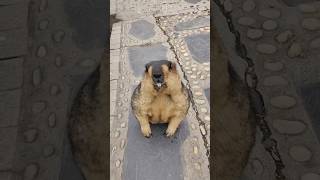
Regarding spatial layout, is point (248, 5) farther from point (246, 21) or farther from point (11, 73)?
point (11, 73)

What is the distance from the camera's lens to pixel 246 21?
6191mm

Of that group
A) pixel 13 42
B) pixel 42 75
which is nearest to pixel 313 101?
pixel 42 75

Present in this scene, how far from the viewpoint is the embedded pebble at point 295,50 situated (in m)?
5.55

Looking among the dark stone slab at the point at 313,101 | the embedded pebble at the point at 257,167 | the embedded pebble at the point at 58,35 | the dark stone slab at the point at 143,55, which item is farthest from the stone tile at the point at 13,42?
the dark stone slab at the point at 313,101

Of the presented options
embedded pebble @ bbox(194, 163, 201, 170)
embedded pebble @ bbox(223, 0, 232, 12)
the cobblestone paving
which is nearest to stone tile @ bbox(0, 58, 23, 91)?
embedded pebble @ bbox(194, 163, 201, 170)

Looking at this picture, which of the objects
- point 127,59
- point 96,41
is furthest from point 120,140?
point 96,41

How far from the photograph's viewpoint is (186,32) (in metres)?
6.36

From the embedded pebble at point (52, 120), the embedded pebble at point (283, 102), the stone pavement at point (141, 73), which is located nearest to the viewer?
the stone pavement at point (141, 73)

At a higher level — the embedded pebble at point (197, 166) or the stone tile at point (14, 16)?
the stone tile at point (14, 16)

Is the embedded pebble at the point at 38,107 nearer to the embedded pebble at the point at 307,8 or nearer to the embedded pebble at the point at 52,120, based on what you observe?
the embedded pebble at the point at 52,120

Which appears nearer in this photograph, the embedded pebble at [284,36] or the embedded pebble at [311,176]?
the embedded pebble at [311,176]

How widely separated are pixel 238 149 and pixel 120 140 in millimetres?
1415

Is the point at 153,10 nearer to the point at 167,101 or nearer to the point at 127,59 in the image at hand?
the point at 127,59

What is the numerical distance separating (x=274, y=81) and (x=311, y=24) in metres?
1.33
